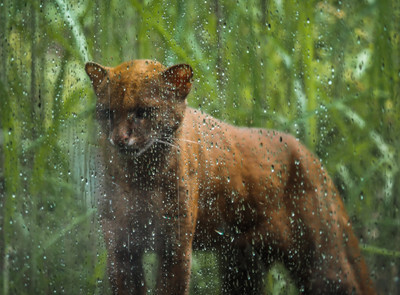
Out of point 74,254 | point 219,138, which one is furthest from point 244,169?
point 74,254

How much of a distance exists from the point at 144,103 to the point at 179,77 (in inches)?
2.3

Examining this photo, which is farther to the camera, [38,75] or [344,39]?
[38,75]

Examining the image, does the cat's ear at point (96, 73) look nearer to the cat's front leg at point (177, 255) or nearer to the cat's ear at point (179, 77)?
the cat's ear at point (179, 77)

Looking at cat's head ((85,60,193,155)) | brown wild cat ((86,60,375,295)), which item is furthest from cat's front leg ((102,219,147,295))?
cat's head ((85,60,193,155))

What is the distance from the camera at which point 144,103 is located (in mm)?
897

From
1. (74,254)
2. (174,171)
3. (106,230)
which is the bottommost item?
(74,254)

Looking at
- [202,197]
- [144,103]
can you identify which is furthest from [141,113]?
[202,197]

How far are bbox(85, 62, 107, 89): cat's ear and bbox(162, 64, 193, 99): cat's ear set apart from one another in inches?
3.7

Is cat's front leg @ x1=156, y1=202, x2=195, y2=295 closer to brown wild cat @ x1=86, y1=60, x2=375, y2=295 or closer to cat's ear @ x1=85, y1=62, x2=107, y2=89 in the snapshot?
brown wild cat @ x1=86, y1=60, x2=375, y2=295

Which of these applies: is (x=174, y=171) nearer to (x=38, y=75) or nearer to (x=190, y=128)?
(x=190, y=128)

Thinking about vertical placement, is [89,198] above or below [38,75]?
below

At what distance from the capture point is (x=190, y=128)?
942mm

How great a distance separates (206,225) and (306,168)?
179 millimetres

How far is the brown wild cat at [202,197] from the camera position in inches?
35.9
